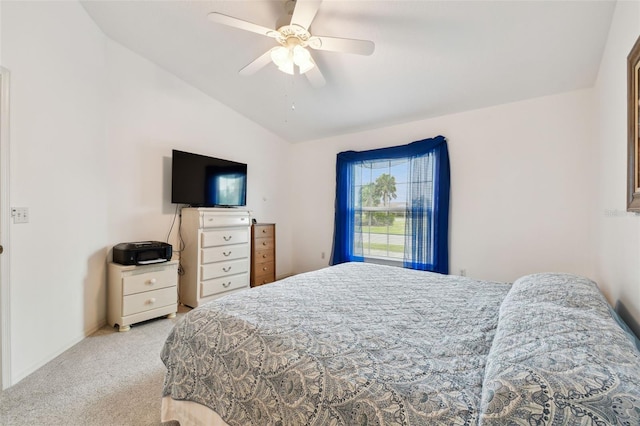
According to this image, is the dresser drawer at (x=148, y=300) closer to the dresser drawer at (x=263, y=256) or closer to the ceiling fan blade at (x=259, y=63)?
the dresser drawer at (x=263, y=256)

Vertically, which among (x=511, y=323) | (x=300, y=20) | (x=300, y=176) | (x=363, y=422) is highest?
(x=300, y=20)

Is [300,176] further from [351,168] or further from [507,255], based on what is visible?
[507,255]

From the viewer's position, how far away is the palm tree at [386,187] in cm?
402

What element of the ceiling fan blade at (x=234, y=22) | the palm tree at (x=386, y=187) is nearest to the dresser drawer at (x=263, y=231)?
the palm tree at (x=386, y=187)


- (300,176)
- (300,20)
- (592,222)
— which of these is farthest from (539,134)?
(300,176)

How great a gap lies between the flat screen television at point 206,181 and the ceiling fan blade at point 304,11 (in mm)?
2080

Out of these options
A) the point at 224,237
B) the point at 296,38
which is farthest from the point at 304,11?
the point at 224,237

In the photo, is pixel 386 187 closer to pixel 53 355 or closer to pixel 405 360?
pixel 405 360

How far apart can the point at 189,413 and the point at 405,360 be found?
3.40 feet

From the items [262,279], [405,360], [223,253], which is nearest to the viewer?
[405,360]

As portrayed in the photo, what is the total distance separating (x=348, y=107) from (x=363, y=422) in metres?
3.47

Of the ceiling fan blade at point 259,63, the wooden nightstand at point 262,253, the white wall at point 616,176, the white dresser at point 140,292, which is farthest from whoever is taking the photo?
the wooden nightstand at point 262,253

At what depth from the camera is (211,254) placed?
3283 millimetres

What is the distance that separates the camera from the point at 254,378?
1038 millimetres
